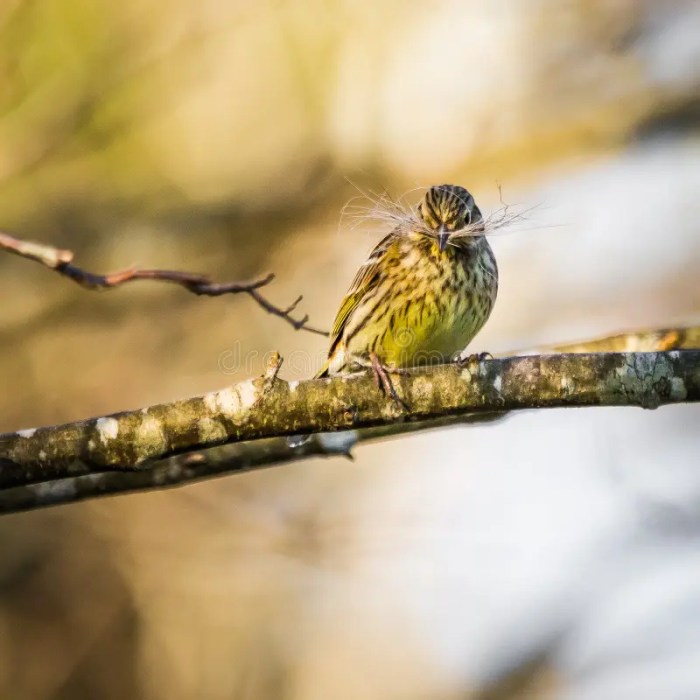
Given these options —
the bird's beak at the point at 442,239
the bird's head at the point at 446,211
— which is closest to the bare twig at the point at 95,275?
the bird's beak at the point at 442,239

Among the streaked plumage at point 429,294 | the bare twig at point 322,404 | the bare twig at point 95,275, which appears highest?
the streaked plumage at point 429,294

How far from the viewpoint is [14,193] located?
834cm

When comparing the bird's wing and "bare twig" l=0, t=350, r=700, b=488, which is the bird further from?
"bare twig" l=0, t=350, r=700, b=488

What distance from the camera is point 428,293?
17.6 ft

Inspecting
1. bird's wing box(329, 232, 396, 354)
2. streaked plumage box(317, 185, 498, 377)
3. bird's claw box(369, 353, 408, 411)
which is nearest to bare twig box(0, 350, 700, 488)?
bird's claw box(369, 353, 408, 411)

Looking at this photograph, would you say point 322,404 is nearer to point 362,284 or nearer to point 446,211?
point 446,211

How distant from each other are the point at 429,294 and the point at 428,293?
0.03 ft

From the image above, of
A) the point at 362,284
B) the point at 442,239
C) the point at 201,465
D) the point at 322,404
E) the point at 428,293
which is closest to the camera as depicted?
the point at 322,404

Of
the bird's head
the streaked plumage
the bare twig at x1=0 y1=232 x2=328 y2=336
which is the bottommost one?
the bare twig at x1=0 y1=232 x2=328 y2=336

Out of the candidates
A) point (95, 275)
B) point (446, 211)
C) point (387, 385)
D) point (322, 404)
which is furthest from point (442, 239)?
point (95, 275)

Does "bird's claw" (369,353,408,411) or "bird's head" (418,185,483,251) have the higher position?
"bird's head" (418,185,483,251)

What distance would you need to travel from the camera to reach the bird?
17.4 ft

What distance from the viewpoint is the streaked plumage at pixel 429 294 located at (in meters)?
5.30

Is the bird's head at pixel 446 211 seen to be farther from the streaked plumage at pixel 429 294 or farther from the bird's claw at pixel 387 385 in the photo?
the bird's claw at pixel 387 385
